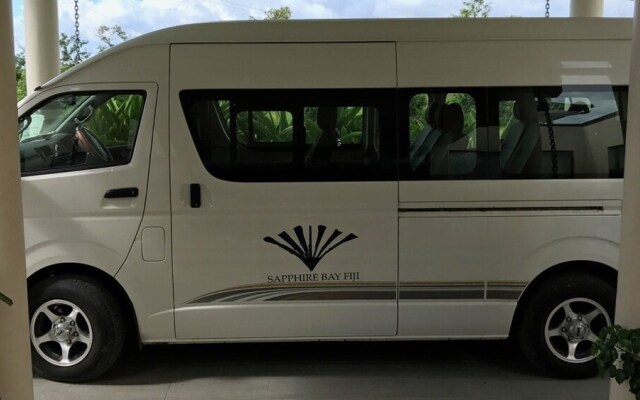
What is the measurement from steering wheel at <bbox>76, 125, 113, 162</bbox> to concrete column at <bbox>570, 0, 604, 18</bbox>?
6.62 m

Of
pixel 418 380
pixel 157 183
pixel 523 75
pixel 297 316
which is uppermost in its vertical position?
pixel 523 75

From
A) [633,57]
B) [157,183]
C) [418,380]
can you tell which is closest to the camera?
[633,57]

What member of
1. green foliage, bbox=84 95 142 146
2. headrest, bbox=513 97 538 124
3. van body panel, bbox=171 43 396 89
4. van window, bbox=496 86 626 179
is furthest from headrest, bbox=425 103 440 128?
green foliage, bbox=84 95 142 146

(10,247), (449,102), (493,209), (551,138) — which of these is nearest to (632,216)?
(493,209)

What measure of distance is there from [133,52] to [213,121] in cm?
68

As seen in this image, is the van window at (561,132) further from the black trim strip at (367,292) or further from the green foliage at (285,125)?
the green foliage at (285,125)

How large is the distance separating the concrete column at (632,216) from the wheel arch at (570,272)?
141 cm

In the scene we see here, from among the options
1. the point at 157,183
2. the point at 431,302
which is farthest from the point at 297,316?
the point at 157,183

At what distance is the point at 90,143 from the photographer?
4270mm

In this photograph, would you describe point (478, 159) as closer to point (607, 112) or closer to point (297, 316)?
point (607, 112)

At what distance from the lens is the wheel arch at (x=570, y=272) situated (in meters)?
4.37

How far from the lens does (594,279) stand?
4344mm

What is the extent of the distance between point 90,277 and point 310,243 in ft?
4.85

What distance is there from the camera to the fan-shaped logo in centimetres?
421
